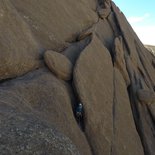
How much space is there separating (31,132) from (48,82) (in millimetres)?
4706

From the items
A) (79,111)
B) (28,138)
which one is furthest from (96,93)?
(28,138)

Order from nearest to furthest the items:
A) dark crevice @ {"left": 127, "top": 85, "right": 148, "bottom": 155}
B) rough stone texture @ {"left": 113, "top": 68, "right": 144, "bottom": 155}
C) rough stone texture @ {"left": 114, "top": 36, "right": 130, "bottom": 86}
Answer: rough stone texture @ {"left": 113, "top": 68, "right": 144, "bottom": 155}
dark crevice @ {"left": 127, "top": 85, "right": 148, "bottom": 155}
rough stone texture @ {"left": 114, "top": 36, "right": 130, "bottom": 86}

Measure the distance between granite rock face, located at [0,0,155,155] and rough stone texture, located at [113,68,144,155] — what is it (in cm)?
4

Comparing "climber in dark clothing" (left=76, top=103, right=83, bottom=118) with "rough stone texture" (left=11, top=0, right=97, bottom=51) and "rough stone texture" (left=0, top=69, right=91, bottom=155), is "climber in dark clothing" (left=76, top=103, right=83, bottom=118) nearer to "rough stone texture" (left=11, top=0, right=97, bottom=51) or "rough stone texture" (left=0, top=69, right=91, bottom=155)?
"rough stone texture" (left=0, top=69, right=91, bottom=155)

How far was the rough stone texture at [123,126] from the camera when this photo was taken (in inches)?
553

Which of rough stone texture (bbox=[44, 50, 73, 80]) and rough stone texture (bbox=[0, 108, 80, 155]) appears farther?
rough stone texture (bbox=[44, 50, 73, 80])

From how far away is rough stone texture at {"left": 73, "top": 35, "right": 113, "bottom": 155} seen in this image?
13.0 meters

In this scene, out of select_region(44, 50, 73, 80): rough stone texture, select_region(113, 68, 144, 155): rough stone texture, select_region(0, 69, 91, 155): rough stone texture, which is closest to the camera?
select_region(0, 69, 91, 155): rough stone texture

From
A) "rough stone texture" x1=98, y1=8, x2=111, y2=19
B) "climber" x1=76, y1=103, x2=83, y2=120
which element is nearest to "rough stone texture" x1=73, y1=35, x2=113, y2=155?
"climber" x1=76, y1=103, x2=83, y2=120

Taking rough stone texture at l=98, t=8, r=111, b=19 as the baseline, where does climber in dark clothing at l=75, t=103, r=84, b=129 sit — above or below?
below

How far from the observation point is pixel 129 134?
48.9ft

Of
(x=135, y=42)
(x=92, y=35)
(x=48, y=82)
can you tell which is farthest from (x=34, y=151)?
(x=135, y=42)

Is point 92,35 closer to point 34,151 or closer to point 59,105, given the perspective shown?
point 59,105

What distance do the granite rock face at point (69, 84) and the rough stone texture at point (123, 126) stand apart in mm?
41
